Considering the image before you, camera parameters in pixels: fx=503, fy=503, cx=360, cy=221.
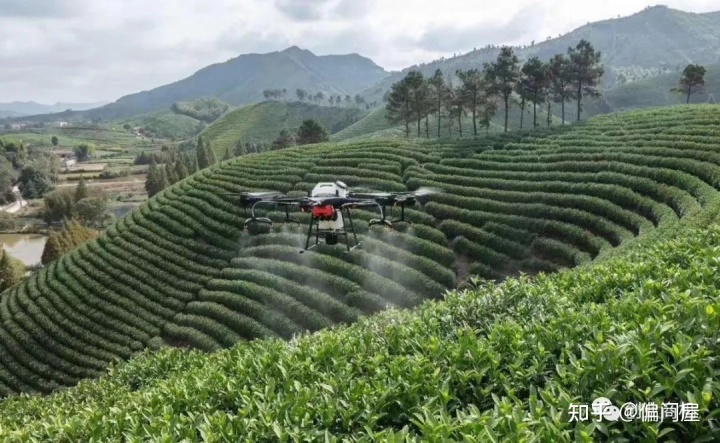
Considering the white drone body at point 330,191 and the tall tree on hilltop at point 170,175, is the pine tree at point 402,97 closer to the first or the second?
the tall tree on hilltop at point 170,175

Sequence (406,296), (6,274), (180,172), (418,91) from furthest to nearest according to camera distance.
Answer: (180,172) → (418,91) → (6,274) → (406,296)

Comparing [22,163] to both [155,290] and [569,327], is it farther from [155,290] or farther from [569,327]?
[569,327]

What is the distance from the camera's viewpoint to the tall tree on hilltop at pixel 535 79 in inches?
2445

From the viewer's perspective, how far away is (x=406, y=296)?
27219mm

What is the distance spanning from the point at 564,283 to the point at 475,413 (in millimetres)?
5575

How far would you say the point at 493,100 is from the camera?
68812 millimetres

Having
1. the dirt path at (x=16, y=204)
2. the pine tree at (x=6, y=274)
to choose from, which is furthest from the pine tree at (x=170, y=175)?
the pine tree at (x=6, y=274)

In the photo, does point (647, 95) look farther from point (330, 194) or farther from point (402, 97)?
point (330, 194)

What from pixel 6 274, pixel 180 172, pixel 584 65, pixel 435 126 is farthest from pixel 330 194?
pixel 435 126

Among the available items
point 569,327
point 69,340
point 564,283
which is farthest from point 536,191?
point 69,340

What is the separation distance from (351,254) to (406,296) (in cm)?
492

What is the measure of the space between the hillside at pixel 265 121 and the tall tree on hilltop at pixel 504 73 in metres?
112

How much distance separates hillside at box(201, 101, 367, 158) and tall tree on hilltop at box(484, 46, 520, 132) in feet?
366

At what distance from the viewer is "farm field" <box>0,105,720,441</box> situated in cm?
637
